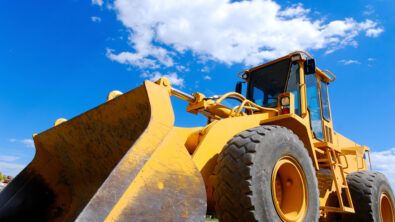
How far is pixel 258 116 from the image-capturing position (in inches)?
150

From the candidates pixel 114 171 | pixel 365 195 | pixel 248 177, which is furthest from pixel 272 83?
pixel 114 171

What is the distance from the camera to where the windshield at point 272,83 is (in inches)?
192

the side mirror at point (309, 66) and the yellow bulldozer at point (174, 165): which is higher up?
the side mirror at point (309, 66)

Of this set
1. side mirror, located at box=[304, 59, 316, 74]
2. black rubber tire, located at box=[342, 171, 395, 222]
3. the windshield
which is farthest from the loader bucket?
black rubber tire, located at box=[342, 171, 395, 222]

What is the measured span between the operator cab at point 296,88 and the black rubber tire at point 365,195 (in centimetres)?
90

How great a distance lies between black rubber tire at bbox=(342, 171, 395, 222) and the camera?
5.16 m

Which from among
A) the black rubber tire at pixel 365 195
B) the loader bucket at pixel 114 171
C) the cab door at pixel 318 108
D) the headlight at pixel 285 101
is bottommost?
the loader bucket at pixel 114 171

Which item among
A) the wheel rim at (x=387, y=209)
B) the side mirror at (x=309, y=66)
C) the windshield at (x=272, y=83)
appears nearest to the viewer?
the side mirror at (x=309, y=66)

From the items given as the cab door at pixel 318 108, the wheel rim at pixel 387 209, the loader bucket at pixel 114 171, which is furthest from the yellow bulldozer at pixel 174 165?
the wheel rim at pixel 387 209

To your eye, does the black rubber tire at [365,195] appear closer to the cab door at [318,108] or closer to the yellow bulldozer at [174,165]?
the yellow bulldozer at [174,165]

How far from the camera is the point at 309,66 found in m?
4.82

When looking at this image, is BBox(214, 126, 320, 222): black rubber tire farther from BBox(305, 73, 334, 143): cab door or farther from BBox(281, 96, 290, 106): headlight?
BBox(305, 73, 334, 143): cab door

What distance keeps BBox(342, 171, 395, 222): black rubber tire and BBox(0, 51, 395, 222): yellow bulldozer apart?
0.09m

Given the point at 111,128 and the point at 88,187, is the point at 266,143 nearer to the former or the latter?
the point at 111,128
